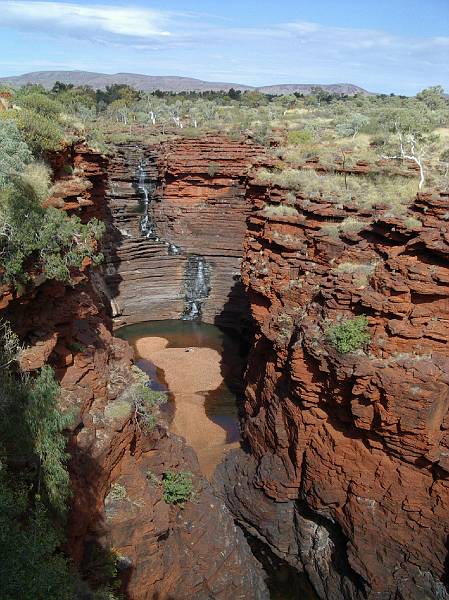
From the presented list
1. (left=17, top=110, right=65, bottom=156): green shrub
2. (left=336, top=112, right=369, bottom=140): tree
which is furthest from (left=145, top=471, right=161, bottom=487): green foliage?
(left=336, top=112, right=369, bottom=140): tree

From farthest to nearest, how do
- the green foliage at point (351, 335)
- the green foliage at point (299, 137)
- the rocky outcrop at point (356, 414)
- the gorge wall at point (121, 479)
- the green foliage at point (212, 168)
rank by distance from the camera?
the green foliage at point (299, 137) < the green foliage at point (212, 168) < the green foliage at point (351, 335) < the rocky outcrop at point (356, 414) < the gorge wall at point (121, 479)

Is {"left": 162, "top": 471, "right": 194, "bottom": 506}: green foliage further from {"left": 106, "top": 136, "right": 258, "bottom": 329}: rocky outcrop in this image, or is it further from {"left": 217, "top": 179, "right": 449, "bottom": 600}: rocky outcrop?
{"left": 106, "top": 136, "right": 258, "bottom": 329}: rocky outcrop

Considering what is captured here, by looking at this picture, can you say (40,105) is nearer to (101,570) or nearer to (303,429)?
(303,429)

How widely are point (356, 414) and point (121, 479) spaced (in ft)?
22.7

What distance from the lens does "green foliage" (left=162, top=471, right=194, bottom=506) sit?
47.8 ft

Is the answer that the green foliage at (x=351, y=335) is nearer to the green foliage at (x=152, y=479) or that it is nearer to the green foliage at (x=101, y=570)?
the green foliage at (x=152, y=479)

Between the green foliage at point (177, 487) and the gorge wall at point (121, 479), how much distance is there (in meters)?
0.30

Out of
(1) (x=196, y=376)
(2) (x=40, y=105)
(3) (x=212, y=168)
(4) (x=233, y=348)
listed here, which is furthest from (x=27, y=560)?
(3) (x=212, y=168)

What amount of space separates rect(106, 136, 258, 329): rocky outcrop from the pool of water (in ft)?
6.11

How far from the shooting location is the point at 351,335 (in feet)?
44.3

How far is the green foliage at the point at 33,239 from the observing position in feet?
36.6

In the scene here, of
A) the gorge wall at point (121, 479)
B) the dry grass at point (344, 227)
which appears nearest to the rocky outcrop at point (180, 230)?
the dry grass at point (344, 227)

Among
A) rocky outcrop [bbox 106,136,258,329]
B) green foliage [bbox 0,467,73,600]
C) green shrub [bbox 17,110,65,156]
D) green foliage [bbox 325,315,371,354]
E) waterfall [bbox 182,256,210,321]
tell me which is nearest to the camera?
green foliage [bbox 0,467,73,600]

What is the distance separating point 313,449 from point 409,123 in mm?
28521
